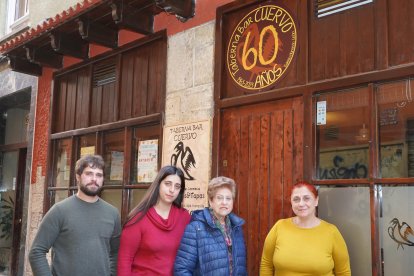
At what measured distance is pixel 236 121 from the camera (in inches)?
200

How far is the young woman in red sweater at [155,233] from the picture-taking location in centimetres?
337

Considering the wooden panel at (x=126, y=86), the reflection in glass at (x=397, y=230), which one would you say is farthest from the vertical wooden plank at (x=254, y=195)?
the wooden panel at (x=126, y=86)

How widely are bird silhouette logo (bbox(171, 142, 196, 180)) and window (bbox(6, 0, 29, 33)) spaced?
18.3 feet

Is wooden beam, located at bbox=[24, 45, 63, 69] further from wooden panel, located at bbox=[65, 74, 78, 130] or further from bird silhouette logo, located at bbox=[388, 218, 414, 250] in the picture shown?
bird silhouette logo, located at bbox=[388, 218, 414, 250]

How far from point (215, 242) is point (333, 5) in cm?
248

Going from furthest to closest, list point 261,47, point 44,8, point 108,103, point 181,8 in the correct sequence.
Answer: point 44,8, point 108,103, point 181,8, point 261,47

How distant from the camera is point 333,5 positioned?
4449mm

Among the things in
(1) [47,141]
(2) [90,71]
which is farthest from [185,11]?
(1) [47,141]

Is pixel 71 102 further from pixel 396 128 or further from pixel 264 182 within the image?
pixel 396 128

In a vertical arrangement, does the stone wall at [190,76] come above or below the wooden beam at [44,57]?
below

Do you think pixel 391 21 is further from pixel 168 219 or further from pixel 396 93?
pixel 168 219

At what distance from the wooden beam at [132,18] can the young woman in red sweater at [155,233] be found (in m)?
2.85

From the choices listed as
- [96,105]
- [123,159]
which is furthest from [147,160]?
[96,105]

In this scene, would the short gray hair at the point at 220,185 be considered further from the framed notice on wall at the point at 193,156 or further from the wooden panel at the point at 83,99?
the wooden panel at the point at 83,99
